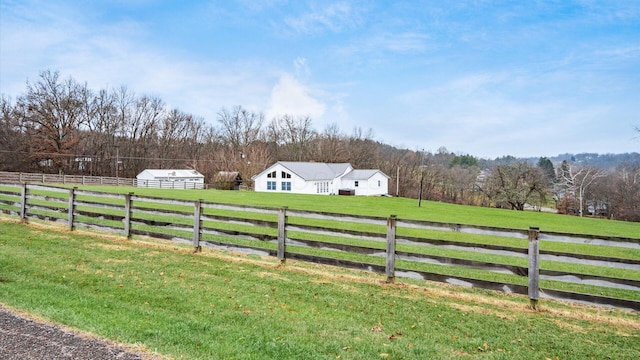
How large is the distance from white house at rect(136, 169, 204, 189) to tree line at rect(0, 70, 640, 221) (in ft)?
18.5

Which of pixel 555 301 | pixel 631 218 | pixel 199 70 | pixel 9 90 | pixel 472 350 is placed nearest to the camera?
pixel 472 350

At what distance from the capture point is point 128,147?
66.2m

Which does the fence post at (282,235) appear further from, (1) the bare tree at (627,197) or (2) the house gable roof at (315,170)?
(1) the bare tree at (627,197)

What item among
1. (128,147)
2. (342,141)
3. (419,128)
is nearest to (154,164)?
(128,147)

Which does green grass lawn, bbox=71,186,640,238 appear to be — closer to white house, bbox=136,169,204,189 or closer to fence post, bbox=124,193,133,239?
fence post, bbox=124,193,133,239

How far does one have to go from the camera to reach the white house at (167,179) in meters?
57.8

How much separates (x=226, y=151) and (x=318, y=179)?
25660mm

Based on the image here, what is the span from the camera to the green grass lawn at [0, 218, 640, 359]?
13.1ft

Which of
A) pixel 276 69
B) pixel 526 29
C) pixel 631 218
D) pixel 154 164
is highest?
pixel 276 69

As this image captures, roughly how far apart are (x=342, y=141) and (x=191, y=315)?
76.2 m

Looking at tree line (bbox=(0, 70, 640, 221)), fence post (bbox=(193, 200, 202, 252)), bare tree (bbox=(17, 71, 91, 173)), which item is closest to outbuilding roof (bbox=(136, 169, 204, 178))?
tree line (bbox=(0, 70, 640, 221))

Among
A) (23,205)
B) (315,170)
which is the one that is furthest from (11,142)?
(23,205)

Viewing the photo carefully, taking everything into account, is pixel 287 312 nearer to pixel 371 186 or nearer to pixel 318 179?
pixel 318 179

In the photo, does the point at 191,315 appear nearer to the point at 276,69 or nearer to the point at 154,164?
the point at 276,69
